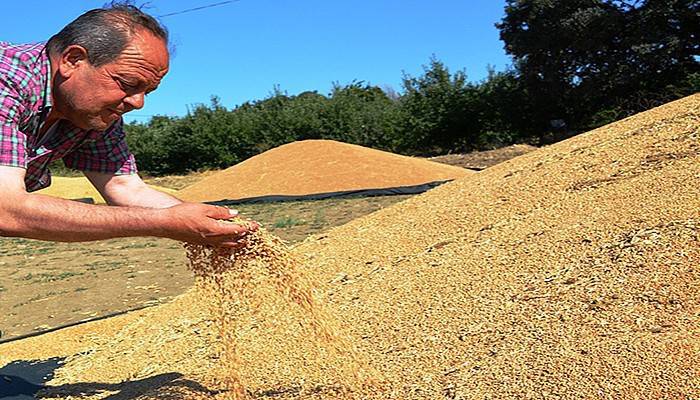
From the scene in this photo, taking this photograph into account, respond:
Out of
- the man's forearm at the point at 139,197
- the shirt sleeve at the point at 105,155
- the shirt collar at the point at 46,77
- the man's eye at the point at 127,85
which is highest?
the shirt collar at the point at 46,77

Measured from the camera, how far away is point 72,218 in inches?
67.0

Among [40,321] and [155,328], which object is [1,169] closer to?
[155,328]

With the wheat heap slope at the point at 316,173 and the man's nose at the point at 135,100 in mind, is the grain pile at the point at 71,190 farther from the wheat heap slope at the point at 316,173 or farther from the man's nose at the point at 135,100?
the man's nose at the point at 135,100

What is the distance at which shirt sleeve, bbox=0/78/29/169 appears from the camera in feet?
5.64

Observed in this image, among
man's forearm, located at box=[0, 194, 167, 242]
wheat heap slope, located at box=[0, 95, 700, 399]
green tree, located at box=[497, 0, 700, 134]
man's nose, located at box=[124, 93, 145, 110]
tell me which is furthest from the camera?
green tree, located at box=[497, 0, 700, 134]

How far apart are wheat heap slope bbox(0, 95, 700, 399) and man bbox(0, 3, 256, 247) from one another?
32.6 inches

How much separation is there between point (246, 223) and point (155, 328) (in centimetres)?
162

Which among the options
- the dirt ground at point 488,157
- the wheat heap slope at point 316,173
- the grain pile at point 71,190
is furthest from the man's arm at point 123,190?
the dirt ground at point 488,157

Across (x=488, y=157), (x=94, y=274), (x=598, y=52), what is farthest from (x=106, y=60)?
(x=598, y=52)

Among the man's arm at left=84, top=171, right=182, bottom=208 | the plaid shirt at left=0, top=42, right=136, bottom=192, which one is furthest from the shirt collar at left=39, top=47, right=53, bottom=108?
the man's arm at left=84, top=171, right=182, bottom=208

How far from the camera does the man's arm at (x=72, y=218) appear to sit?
5.54ft

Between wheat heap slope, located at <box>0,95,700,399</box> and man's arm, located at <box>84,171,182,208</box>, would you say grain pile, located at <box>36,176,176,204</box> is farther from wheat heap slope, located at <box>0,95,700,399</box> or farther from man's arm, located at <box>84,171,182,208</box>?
man's arm, located at <box>84,171,182,208</box>

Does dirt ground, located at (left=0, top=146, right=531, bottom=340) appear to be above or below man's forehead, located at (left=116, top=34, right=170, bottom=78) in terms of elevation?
below

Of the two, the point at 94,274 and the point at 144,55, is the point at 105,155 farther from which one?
the point at 94,274
